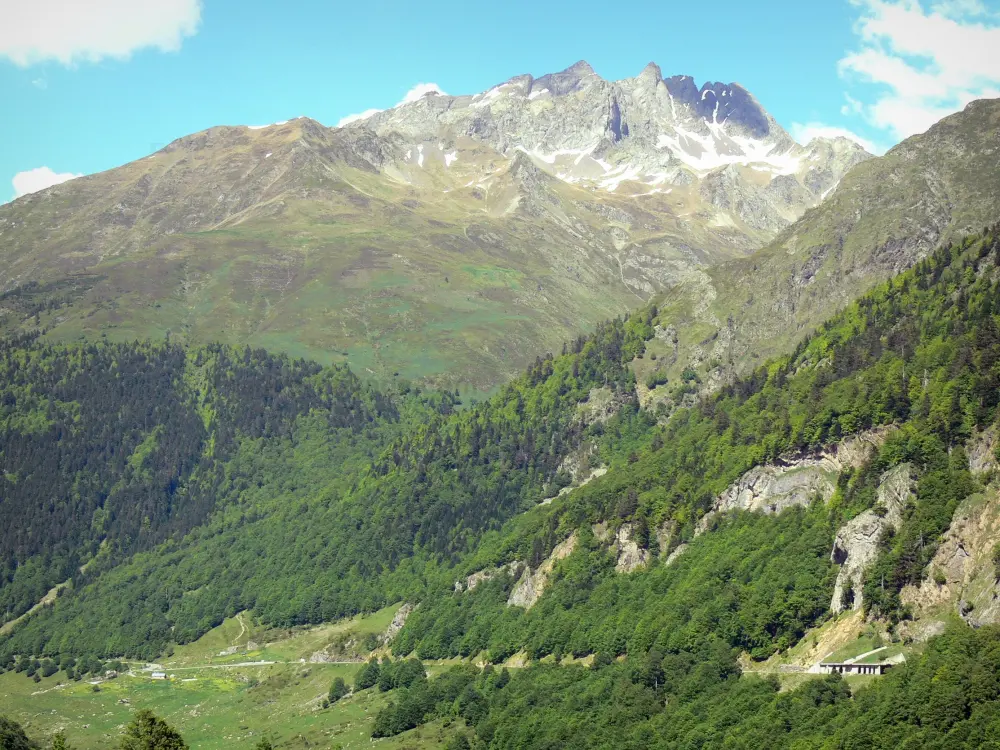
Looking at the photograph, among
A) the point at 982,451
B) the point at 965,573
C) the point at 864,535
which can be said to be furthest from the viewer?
the point at 864,535

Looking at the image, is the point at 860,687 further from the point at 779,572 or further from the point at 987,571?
the point at 779,572

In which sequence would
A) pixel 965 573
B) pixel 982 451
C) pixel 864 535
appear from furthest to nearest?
pixel 864 535 → pixel 982 451 → pixel 965 573

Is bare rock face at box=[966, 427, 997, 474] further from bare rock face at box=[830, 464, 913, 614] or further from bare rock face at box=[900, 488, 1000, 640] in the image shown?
bare rock face at box=[830, 464, 913, 614]

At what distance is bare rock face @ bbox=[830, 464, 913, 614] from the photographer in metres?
172

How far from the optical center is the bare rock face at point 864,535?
172250 millimetres

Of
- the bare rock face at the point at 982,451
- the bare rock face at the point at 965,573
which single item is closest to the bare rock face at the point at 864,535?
the bare rock face at the point at 982,451

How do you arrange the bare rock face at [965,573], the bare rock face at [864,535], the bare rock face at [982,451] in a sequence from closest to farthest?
the bare rock face at [965,573]
the bare rock face at [982,451]
the bare rock face at [864,535]

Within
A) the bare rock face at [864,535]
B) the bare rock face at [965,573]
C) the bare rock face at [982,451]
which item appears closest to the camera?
the bare rock face at [965,573]

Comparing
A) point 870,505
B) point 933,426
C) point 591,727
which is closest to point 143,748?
point 591,727

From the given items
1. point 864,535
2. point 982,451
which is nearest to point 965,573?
point 864,535

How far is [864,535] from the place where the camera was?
178875mm

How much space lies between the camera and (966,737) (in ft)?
403

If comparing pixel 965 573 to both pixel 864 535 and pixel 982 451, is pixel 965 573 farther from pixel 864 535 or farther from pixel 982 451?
pixel 982 451

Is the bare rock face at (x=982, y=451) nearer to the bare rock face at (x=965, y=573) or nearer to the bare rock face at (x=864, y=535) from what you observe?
the bare rock face at (x=965, y=573)
